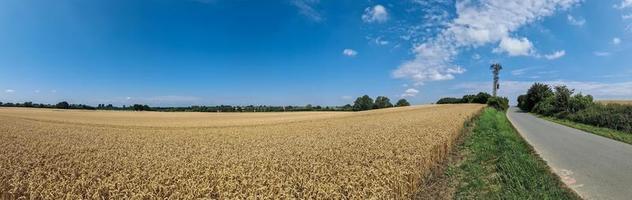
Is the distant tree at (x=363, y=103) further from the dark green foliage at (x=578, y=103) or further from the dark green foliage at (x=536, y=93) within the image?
the dark green foliage at (x=578, y=103)

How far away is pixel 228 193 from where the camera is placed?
5.18 meters

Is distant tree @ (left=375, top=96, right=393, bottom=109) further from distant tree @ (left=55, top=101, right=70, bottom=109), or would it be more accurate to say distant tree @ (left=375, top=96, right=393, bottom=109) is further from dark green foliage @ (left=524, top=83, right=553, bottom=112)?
distant tree @ (left=55, top=101, right=70, bottom=109)

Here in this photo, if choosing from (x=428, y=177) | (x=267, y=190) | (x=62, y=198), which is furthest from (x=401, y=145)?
(x=62, y=198)

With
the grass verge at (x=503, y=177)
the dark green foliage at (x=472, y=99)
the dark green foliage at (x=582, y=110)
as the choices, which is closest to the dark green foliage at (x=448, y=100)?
the dark green foliage at (x=472, y=99)

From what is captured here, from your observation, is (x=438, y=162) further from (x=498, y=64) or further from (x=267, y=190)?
(x=498, y=64)

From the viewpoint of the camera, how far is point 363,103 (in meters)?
111

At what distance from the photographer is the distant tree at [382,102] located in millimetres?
113562

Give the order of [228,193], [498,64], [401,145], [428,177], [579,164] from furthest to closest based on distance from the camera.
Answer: [498,64]
[401,145]
[579,164]
[428,177]
[228,193]

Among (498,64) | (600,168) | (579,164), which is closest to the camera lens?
(600,168)

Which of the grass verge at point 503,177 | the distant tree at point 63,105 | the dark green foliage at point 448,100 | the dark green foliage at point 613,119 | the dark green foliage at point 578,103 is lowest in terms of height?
the grass verge at point 503,177

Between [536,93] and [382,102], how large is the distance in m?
46.8

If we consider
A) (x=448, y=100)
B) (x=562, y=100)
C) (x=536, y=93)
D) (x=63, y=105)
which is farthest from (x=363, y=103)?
(x=63, y=105)

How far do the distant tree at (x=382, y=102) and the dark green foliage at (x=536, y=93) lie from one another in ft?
136

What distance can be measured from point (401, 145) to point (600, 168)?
520 centimetres
